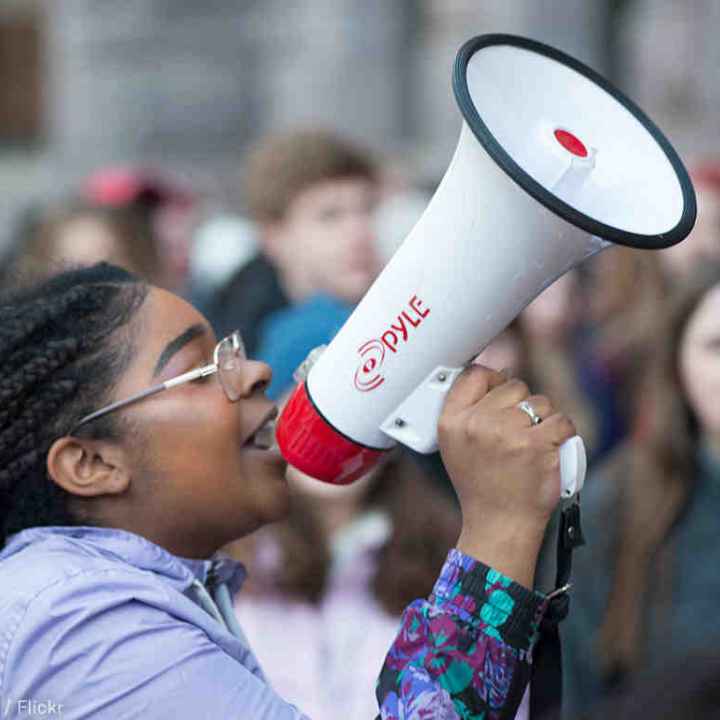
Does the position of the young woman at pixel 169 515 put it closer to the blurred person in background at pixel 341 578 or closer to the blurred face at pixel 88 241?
the blurred person in background at pixel 341 578

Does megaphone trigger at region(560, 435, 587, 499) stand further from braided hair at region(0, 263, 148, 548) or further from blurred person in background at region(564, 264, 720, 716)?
blurred person in background at region(564, 264, 720, 716)

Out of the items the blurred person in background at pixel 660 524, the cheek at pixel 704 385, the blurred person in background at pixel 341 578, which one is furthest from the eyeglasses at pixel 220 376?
the cheek at pixel 704 385

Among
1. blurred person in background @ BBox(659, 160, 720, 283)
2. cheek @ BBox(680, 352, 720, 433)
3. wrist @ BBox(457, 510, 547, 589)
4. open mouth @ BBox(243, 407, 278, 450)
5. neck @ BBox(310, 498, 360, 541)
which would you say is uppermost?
wrist @ BBox(457, 510, 547, 589)

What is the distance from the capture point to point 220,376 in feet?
6.46

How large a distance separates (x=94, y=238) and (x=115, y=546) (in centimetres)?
265

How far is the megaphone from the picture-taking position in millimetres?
1783

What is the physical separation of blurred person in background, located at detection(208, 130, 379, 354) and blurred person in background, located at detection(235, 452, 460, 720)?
0.91 m

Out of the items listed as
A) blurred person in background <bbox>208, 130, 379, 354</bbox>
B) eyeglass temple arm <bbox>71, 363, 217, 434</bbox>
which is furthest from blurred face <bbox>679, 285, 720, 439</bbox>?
eyeglass temple arm <bbox>71, 363, 217, 434</bbox>

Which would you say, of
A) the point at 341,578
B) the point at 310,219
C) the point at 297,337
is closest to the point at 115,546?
the point at 341,578

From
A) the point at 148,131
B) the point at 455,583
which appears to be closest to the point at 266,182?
the point at 455,583

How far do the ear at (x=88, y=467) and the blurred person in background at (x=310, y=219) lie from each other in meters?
2.03

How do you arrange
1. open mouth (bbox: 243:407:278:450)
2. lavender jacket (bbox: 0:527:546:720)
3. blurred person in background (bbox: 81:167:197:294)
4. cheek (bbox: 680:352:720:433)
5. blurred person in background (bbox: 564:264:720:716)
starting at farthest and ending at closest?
blurred person in background (bbox: 81:167:197:294) < cheek (bbox: 680:352:720:433) < blurred person in background (bbox: 564:264:720:716) < open mouth (bbox: 243:407:278:450) < lavender jacket (bbox: 0:527:546:720)

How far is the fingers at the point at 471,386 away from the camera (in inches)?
71.7

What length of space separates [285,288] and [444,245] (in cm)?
253
